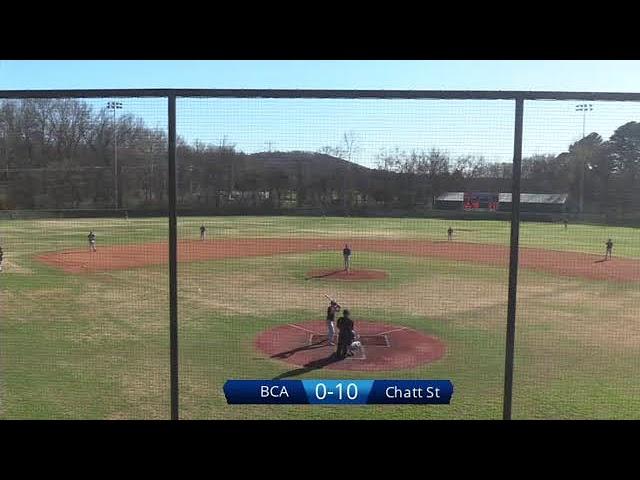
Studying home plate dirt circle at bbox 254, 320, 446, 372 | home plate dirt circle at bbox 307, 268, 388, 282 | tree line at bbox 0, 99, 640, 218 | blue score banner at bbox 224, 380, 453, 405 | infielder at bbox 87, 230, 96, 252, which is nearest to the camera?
blue score banner at bbox 224, 380, 453, 405

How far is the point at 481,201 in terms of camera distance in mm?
7004

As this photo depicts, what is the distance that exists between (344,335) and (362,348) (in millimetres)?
1045

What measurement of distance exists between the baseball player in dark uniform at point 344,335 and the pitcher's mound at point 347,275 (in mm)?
10233

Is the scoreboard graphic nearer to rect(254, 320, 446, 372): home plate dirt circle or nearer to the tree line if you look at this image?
the tree line

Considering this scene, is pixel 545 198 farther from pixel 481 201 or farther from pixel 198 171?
pixel 198 171

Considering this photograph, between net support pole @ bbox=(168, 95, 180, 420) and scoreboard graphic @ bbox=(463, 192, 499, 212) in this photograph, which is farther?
scoreboard graphic @ bbox=(463, 192, 499, 212)

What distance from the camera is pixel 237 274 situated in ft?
73.2

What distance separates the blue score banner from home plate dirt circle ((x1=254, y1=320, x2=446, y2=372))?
4.49m

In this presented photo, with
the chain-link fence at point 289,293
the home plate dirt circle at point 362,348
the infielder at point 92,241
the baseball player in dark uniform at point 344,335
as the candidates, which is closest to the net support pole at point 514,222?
the chain-link fence at point 289,293

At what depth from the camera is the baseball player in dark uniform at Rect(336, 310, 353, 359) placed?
10.2 meters

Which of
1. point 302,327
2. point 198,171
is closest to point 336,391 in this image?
point 198,171

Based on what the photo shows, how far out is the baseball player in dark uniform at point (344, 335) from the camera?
1019cm

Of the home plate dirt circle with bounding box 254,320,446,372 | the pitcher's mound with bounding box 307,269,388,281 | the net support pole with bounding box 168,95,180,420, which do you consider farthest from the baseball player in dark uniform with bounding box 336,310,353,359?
the pitcher's mound with bounding box 307,269,388,281

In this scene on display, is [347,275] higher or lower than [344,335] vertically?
lower
